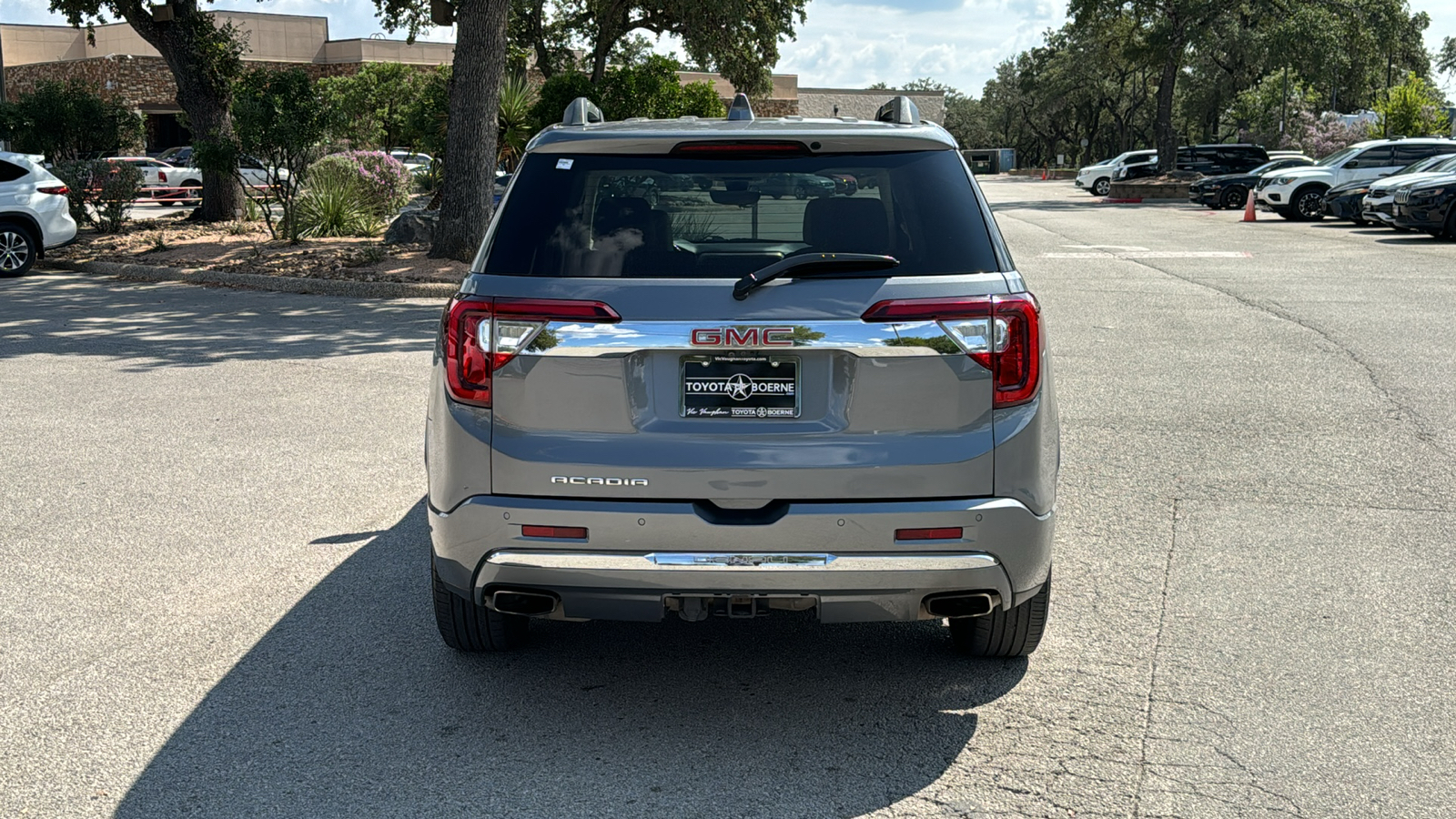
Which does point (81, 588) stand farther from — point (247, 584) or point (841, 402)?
point (841, 402)

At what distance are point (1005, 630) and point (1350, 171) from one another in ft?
102

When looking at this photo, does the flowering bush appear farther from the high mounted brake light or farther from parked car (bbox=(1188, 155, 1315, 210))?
parked car (bbox=(1188, 155, 1315, 210))

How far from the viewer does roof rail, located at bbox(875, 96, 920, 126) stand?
479 centimetres

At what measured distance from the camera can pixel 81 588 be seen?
5598 mm

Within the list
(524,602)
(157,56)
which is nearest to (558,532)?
(524,602)

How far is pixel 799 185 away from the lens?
14.1 feet

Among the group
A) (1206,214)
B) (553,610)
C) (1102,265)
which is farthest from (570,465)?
(1206,214)

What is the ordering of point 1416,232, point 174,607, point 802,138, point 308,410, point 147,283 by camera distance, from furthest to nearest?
point 1416,232 < point 147,283 < point 308,410 < point 174,607 < point 802,138

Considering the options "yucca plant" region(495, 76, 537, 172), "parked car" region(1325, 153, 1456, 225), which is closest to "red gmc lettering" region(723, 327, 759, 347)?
"yucca plant" region(495, 76, 537, 172)

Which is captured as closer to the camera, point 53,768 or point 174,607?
point 53,768

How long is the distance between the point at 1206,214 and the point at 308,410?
31064 mm

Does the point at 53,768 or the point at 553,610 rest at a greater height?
the point at 553,610

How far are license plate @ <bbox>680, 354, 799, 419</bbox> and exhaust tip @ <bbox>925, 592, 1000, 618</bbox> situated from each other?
0.69 m

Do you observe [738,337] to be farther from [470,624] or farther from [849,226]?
[470,624]
